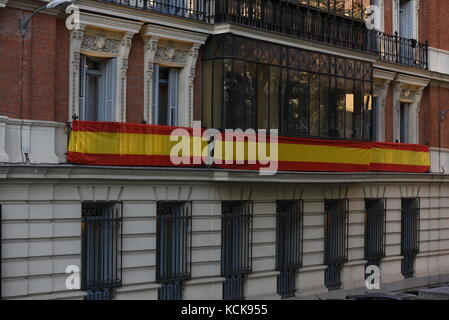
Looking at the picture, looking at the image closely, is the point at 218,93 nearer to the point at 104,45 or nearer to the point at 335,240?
the point at 104,45

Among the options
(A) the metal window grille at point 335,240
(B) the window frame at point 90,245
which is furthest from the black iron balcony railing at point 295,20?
(B) the window frame at point 90,245

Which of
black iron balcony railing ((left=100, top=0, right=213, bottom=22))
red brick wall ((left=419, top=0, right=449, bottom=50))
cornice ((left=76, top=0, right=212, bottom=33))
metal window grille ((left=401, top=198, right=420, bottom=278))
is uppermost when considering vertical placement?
red brick wall ((left=419, top=0, right=449, bottom=50))

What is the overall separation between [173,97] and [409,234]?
46.0 feet

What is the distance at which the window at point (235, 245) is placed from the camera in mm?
25625

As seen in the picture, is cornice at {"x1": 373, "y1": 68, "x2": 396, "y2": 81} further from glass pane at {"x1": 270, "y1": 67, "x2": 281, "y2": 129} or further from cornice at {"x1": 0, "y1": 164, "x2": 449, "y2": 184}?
glass pane at {"x1": 270, "y1": 67, "x2": 281, "y2": 129}

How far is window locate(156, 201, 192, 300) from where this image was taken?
23.9 metres

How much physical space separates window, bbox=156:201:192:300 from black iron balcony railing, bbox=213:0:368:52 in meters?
5.78

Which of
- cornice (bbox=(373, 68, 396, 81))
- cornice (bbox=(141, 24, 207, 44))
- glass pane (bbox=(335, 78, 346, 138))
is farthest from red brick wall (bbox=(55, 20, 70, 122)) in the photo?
cornice (bbox=(373, 68, 396, 81))

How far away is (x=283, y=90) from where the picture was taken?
26578 millimetres

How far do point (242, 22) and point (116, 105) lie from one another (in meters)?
4.97

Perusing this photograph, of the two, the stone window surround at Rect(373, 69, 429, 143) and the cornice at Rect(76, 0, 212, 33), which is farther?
the stone window surround at Rect(373, 69, 429, 143)

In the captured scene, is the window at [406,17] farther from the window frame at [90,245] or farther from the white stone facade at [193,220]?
the window frame at [90,245]

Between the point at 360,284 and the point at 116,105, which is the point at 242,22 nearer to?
the point at 116,105

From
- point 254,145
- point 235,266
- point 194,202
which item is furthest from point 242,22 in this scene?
point 235,266
